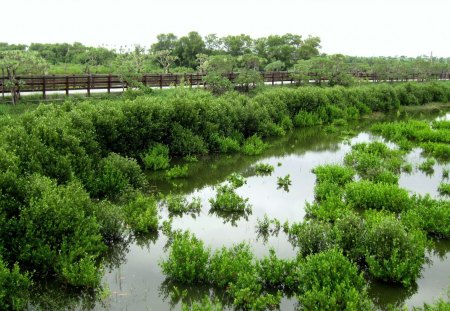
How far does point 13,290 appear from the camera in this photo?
9.23m

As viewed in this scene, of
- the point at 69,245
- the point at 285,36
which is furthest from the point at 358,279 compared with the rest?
the point at 285,36

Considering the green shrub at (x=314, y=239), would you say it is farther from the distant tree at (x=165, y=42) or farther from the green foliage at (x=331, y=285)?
the distant tree at (x=165, y=42)

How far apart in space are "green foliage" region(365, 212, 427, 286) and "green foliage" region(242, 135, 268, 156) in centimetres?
1304

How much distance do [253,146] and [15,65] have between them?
53.3ft

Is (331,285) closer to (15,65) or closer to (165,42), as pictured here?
(15,65)

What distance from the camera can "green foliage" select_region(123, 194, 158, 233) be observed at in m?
13.5

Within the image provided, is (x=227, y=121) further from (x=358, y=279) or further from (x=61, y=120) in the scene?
(x=358, y=279)

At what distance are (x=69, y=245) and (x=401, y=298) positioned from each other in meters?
8.48

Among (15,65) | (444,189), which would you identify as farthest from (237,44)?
(444,189)

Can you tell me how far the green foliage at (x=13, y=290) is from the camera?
8.98 m

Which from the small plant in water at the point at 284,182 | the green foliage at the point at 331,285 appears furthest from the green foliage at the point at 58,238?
the small plant in water at the point at 284,182

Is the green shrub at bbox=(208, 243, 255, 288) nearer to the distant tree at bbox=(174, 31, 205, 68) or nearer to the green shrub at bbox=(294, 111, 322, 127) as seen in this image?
the green shrub at bbox=(294, 111, 322, 127)

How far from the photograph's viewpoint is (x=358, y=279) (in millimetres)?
9875

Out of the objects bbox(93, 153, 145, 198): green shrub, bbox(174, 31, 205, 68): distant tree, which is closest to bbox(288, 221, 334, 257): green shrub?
bbox(93, 153, 145, 198): green shrub
